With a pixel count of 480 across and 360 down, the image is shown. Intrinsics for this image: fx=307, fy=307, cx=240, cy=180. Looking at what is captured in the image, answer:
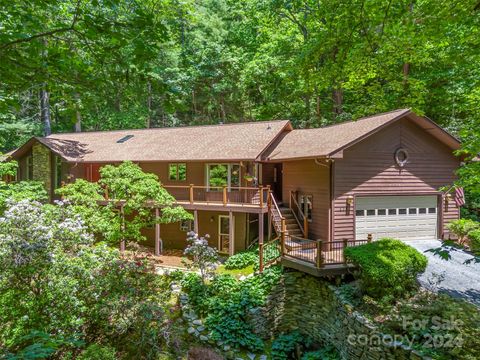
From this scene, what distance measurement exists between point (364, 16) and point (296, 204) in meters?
9.86

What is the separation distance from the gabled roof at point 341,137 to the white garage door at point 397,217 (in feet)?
8.74

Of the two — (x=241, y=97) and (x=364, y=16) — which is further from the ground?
(x=241, y=97)

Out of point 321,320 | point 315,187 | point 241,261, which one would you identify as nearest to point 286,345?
point 321,320

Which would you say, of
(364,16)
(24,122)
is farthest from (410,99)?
(24,122)

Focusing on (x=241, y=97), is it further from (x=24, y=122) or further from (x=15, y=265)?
(x=15, y=265)

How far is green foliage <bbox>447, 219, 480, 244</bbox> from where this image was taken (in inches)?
519

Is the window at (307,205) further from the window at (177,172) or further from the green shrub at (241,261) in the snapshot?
the window at (177,172)

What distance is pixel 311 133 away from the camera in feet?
55.2

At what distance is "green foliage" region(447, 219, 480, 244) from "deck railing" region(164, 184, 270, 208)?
27.4 feet

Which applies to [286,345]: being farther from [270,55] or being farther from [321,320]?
[270,55]

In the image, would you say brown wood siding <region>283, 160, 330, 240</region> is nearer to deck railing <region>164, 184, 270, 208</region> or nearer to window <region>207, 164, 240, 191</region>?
deck railing <region>164, 184, 270, 208</region>

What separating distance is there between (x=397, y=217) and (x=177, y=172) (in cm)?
1164

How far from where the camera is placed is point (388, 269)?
28.9ft

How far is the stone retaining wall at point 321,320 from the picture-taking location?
7.74 meters
